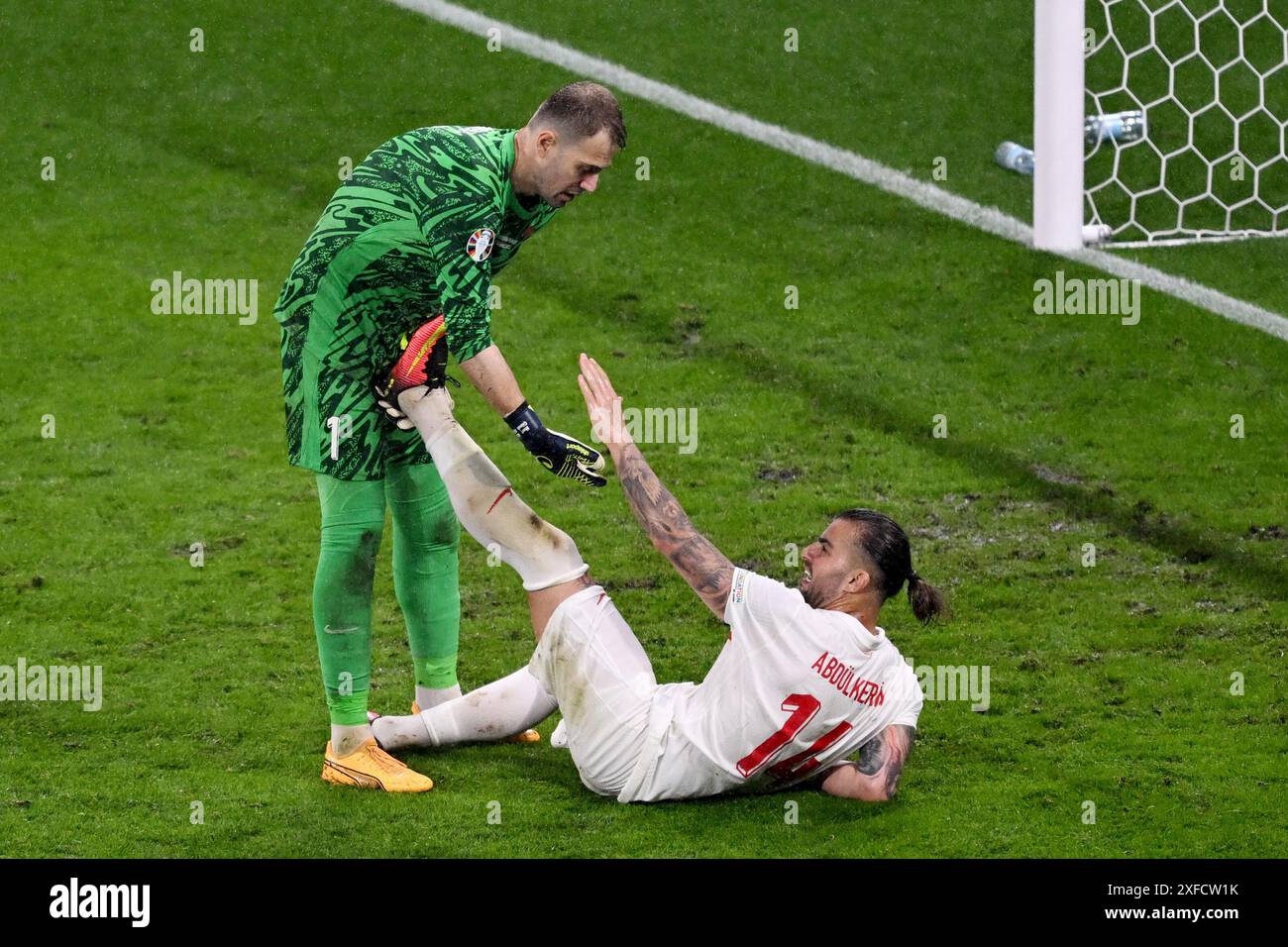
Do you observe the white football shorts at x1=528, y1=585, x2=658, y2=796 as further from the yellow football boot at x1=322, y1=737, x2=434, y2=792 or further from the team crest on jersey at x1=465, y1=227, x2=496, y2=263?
the team crest on jersey at x1=465, y1=227, x2=496, y2=263

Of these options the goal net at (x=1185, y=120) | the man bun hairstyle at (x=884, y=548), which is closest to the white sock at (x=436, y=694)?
the man bun hairstyle at (x=884, y=548)

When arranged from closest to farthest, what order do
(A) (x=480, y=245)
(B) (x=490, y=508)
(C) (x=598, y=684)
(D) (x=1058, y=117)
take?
(A) (x=480, y=245) < (C) (x=598, y=684) < (B) (x=490, y=508) < (D) (x=1058, y=117)

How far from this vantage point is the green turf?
495cm

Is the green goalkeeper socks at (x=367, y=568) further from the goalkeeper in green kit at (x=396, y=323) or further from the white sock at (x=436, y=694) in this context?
the white sock at (x=436, y=694)

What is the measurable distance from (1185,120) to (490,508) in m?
6.83

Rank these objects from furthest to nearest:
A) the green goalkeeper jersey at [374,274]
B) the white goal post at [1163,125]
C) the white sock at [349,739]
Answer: the white goal post at [1163,125] < the white sock at [349,739] < the green goalkeeper jersey at [374,274]

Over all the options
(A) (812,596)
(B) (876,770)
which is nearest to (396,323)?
(A) (812,596)

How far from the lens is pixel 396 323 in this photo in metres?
5.01

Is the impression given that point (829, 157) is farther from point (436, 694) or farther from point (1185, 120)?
point (436, 694)

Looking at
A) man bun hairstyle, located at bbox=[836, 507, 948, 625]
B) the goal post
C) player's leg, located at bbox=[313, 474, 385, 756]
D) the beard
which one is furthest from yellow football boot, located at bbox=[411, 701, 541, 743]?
the goal post

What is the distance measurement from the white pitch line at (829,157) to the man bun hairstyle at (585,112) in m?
5.05

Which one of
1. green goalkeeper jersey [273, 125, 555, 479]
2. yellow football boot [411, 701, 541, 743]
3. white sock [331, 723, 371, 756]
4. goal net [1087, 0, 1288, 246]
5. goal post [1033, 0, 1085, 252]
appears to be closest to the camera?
green goalkeeper jersey [273, 125, 555, 479]

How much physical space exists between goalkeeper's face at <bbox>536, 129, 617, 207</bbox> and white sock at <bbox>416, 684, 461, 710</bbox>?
62.1 inches

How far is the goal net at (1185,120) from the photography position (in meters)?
9.80
